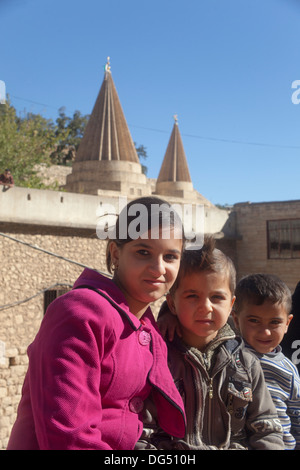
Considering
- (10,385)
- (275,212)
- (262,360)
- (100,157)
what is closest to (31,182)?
(100,157)

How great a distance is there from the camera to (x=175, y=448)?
A: 148cm

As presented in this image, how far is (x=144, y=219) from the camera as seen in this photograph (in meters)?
1.52

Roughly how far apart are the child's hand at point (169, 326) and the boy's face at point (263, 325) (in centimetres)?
42

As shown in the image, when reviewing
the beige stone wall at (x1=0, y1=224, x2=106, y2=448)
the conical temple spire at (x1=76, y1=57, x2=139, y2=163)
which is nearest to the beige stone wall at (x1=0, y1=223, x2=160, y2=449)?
the beige stone wall at (x1=0, y1=224, x2=106, y2=448)

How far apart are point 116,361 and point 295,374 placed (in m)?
0.96

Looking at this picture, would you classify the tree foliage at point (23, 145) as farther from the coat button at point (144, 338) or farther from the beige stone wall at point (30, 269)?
the coat button at point (144, 338)

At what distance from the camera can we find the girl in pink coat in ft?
3.86

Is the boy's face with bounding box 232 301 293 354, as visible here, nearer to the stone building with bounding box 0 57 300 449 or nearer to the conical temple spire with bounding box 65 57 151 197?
the stone building with bounding box 0 57 300 449

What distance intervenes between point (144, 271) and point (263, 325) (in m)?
0.79

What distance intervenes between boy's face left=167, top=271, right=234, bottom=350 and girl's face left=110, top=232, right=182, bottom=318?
0.65 ft

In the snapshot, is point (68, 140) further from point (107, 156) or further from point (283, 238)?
point (283, 238)

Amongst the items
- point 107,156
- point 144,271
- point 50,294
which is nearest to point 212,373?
point 144,271

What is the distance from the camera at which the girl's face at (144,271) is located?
1.48 m

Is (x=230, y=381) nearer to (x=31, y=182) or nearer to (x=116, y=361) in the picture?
(x=116, y=361)
